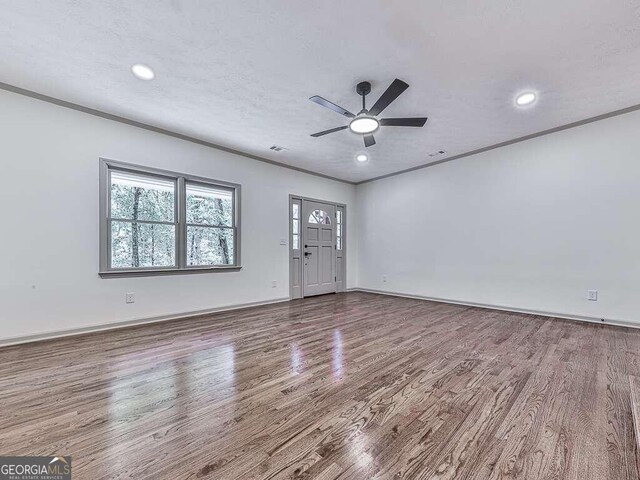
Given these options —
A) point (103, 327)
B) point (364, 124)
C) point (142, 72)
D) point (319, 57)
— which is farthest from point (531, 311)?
point (103, 327)

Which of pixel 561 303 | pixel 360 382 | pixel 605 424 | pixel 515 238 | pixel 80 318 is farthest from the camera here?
pixel 515 238

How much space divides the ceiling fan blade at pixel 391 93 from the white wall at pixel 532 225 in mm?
3080

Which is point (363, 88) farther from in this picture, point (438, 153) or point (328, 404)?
point (328, 404)

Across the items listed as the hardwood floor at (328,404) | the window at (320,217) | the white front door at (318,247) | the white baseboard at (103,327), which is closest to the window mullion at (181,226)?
the white baseboard at (103,327)

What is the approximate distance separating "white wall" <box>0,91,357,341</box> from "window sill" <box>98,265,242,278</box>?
0.07m

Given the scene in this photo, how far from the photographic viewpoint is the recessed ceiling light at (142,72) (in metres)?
2.67

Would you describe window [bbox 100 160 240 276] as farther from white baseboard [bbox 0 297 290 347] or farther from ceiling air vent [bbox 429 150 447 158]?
ceiling air vent [bbox 429 150 447 158]

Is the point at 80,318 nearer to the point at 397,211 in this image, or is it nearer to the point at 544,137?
the point at 397,211

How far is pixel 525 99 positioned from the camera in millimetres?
3225

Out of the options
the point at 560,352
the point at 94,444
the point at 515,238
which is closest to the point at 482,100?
the point at 515,238

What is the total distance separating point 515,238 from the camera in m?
4.45

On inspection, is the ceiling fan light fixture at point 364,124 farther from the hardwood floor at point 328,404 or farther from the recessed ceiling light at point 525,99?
the hardwood floor at point 328,404

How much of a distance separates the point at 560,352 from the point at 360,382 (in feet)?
7.02

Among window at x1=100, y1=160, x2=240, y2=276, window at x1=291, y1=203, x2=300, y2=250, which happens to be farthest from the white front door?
window at x1=100, y1=160, x2=240, y2=276
